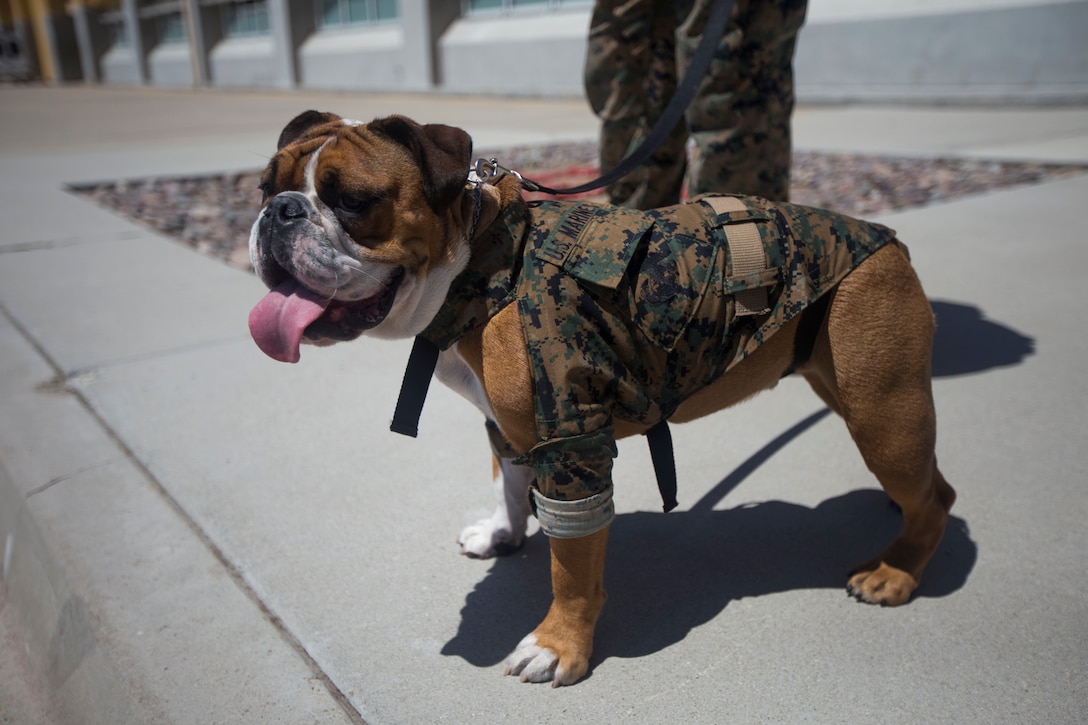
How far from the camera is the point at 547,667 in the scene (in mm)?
2098

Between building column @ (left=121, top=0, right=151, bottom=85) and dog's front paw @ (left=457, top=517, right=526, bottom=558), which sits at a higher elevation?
dog's front paw @ (left=457, top=517, right=526, bottom=558)

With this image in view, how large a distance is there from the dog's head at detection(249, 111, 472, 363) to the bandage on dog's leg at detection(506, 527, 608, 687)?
733mm

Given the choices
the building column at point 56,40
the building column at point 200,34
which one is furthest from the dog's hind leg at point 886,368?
the building column at point 56,40

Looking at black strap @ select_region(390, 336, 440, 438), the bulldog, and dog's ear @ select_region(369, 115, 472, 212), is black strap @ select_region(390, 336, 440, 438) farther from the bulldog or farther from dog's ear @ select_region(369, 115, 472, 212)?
dog's ear @ select_region(369, 115, 472, 212)

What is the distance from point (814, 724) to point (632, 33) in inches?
132

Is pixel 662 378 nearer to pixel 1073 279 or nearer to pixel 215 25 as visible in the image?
pixel 1073 279

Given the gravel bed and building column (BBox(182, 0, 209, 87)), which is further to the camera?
building column (BBox(182, 0, 209, 87))

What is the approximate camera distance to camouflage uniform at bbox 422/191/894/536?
1.96m

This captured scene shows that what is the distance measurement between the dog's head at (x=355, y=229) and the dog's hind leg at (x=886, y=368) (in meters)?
1.01

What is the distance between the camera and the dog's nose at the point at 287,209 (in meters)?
1.81

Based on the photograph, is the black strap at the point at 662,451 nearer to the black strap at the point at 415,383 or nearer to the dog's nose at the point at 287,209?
the black strap at the point at 415,383

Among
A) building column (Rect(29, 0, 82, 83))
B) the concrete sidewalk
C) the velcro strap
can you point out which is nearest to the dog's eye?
the velcro strap

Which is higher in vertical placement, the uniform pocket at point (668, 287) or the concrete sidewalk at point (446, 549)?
the uniform pocket at point (668, 287)

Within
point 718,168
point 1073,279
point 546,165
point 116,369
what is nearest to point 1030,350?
point 1073,279
